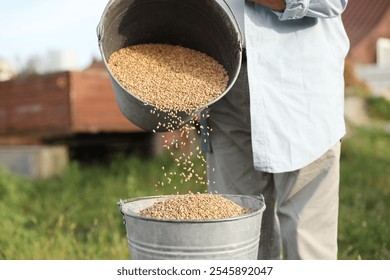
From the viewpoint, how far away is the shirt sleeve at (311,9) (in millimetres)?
1892

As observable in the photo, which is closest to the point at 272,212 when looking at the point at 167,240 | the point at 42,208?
the point at 167,240

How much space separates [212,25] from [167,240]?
911 millimetres

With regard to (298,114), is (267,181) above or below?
below

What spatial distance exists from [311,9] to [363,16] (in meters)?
10.1

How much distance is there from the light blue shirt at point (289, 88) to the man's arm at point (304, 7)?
21 millimetres

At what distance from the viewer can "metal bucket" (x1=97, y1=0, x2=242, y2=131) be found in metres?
1.92

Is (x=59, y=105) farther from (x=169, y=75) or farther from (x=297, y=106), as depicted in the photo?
(x=297, y=106)

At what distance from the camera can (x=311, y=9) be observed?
192 cm

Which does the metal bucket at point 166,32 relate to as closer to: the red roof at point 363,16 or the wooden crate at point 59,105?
the wooden crate at point 59,105

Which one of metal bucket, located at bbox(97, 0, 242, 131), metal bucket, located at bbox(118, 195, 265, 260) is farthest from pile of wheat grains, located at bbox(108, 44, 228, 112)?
metal bucket, located at bbox(118, 195, 265, 260)

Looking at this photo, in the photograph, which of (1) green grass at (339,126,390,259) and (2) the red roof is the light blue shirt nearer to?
(1) green grass at (339,126,390,259)

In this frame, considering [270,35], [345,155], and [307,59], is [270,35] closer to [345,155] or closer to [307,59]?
[307,59]

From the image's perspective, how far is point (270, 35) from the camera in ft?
6.67

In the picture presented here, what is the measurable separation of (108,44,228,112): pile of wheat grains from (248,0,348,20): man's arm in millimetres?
305
